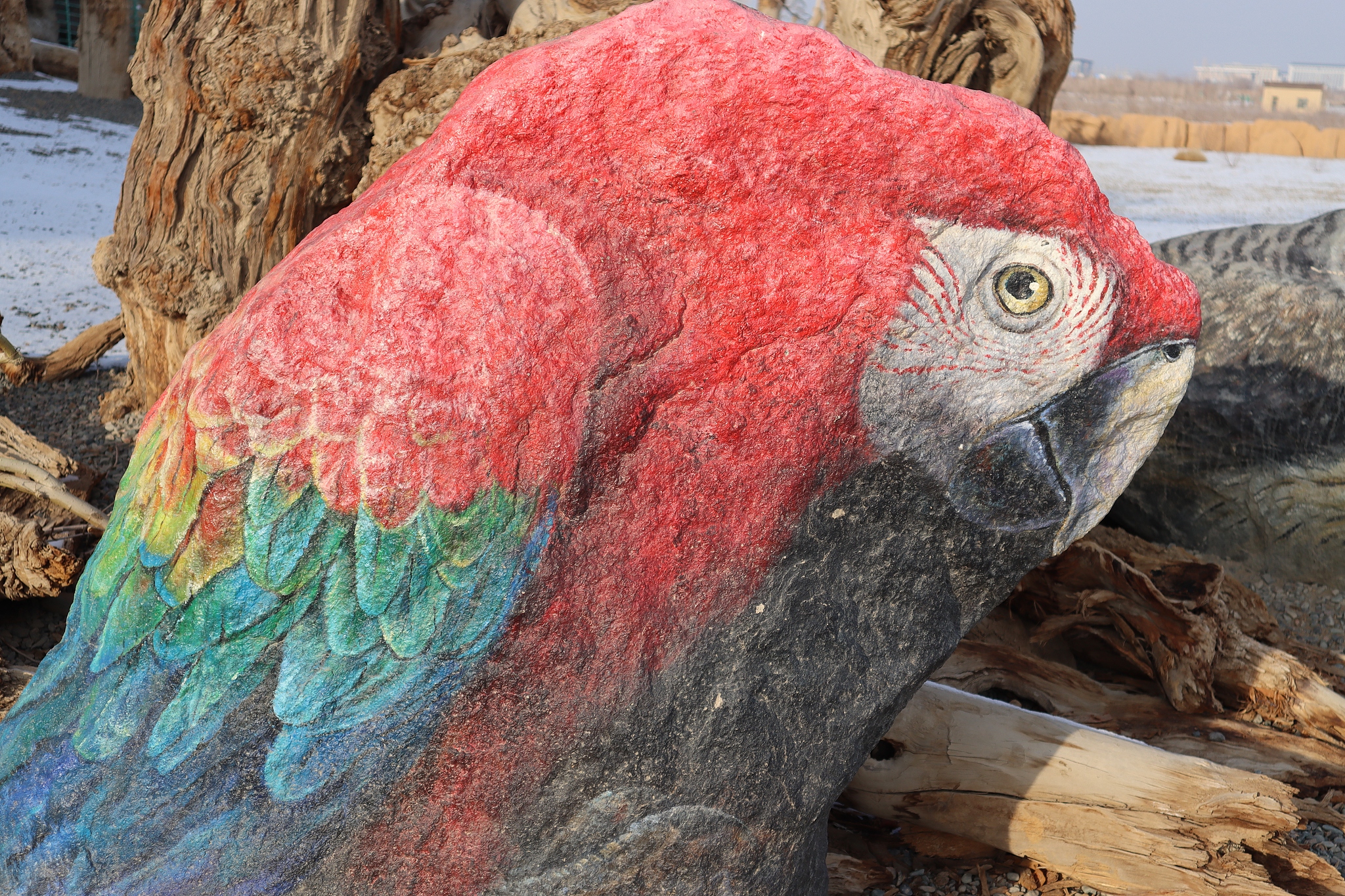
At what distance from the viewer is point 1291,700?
227 cm

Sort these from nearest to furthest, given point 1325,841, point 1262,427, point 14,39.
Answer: point 1325,841 → point 1262,427 → point 14,39

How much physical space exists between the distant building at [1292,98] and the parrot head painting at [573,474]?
19.7 meters

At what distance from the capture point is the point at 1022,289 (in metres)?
1.24

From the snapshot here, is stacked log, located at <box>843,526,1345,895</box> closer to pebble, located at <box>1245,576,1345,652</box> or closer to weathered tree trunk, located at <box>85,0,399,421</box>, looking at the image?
pebble, located at <box>1245,576,1345,652</box>

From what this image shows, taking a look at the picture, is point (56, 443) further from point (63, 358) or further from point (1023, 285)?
point (1023, 285)

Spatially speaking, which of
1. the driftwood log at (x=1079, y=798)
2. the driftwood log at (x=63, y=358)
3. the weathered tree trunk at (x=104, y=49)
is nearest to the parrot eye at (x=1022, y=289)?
the driftwood log at (x=1079, y=798)

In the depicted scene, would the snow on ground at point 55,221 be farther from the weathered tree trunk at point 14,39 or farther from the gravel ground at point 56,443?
the weathered tree trunk at point 14,39

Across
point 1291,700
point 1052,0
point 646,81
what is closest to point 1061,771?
point 1291,700

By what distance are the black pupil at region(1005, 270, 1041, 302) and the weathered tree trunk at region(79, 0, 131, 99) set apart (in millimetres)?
9910

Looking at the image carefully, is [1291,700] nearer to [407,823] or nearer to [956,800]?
[956,800]

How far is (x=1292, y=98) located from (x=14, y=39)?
65.6ft

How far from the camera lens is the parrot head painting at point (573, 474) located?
3.70 ft

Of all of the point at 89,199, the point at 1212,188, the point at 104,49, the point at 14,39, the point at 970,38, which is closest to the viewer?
the point at 970,38

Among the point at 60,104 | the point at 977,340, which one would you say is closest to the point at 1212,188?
the point at 977,340
